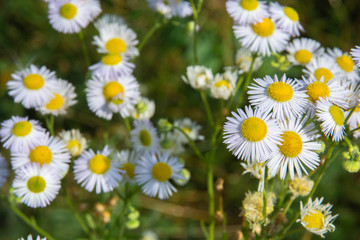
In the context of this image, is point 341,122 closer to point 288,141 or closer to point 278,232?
point 288,141

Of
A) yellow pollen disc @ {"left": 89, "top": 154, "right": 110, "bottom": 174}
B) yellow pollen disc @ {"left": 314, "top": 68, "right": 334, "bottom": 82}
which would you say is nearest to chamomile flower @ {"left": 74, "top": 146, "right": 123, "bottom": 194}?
yellow pollen disc @ {"left": 89, "top": 154, "right": 110, "bottom": 174}

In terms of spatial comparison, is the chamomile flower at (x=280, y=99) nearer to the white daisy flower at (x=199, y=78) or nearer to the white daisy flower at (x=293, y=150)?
the white daisy flower at (x=293, y=150)

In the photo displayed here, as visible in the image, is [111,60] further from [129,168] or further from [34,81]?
[129,168]

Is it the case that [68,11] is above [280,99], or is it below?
above

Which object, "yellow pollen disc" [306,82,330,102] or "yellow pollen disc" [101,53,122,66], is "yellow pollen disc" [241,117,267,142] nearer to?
"yellow pollen disc" [306,82,330,102]

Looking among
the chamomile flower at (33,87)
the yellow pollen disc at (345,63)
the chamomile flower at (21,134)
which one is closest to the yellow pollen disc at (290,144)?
the yellow pollen disc at (345,63)

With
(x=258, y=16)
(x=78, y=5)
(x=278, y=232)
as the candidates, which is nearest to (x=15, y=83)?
(x=78, y=5)

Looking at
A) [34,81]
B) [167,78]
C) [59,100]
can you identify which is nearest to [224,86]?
[59,100]
